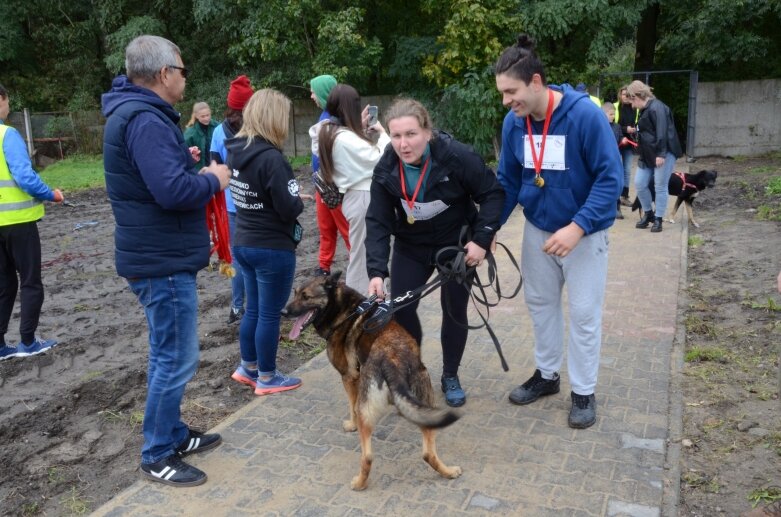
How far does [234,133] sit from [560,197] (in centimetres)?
334

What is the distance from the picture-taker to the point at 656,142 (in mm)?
9000

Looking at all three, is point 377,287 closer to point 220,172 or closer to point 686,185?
point 220,172

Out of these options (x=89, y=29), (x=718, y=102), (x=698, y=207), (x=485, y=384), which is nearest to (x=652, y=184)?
(x=698, y=207)

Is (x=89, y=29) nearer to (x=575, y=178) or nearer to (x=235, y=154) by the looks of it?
(x=235, y=154)

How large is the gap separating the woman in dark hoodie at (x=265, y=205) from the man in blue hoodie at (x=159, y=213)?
0.69 m

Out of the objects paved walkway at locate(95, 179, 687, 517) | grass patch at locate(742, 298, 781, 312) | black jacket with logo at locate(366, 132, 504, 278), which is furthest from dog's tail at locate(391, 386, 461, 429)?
grass patch at locate(742, 298, 781, 312)

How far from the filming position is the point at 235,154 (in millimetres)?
4375

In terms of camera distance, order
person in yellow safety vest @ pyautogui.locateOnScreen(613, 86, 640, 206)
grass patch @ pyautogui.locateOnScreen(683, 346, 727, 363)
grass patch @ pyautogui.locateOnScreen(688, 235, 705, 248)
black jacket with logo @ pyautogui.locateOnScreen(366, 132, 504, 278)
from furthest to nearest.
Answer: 1. person in yellow safety vest @ pyautogui.locateOnScreen(613, 86, 640, 206)
2. grass patch @ pyautogui.locateOnScreen(688, 235, 705, 248)
3. grass patch @ pyautogui.locateOnScreen(683, 346, 727, 363)
4. black jacket with logo @ pyautogui.locateOnScreen(366, 132, 504, 278)

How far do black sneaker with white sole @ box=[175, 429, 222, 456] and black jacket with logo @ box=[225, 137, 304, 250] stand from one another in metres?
1.24

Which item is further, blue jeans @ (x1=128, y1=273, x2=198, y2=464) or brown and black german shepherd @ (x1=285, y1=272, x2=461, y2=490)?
blue jeans @ (x1=128, y1=273, x2=198, y2=464)

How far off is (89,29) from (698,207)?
855 inches

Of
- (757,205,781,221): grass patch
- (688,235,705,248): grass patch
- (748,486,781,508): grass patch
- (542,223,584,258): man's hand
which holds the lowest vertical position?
(748,486,781,508): grass patch

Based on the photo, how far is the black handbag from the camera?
561 cm

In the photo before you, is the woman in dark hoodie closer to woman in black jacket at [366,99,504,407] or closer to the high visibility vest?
woman in black jacket at [366,99,504,407]
